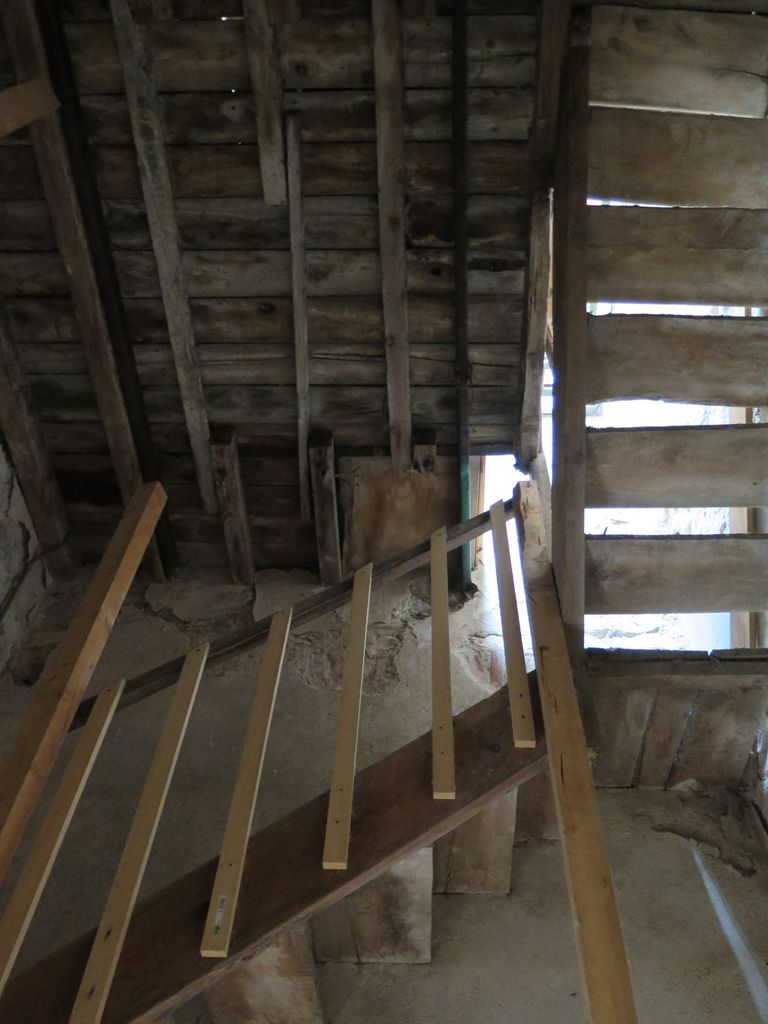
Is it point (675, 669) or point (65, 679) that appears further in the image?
point (675, 669)

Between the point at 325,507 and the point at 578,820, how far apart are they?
2188 mm

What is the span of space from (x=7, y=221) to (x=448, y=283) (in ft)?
5.13

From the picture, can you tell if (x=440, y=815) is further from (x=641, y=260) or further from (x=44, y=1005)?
(x=641, y=260)

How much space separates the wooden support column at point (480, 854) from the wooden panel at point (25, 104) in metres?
2.36

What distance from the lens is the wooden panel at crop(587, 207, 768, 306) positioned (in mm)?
2145

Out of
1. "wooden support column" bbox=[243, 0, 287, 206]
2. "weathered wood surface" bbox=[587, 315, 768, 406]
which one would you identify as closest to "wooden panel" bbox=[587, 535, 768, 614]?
"weathered wood surface" bbox=[587, 315, 768, 406]

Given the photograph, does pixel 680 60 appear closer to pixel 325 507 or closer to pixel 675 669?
pixel 675 669

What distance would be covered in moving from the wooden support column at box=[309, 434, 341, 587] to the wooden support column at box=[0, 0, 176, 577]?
0.69 metres

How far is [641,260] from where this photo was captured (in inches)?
84.8

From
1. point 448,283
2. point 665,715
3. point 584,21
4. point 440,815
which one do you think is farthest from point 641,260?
point 440,815

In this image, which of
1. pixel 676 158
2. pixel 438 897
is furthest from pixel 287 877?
pixel 676 158

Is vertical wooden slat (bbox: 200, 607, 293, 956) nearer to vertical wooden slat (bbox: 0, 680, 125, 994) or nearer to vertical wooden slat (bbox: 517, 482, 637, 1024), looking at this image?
vertical wooden slat (bbox: 0, 680, 125, 994)

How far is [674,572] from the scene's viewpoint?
2.26m

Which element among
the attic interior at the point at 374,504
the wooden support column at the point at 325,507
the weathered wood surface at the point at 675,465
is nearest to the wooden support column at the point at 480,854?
the attic interior at the point at 374,504
